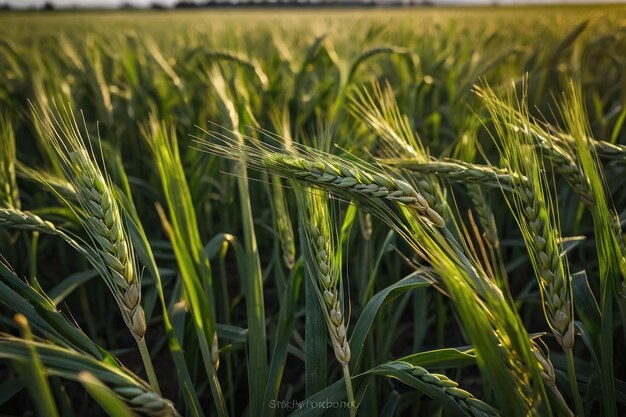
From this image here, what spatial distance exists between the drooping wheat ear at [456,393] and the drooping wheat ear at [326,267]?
0.43ft

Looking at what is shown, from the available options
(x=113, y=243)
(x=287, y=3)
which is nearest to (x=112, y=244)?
(x=113, y=243)

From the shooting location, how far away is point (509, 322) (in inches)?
30.5

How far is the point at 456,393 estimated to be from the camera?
0.88 metres

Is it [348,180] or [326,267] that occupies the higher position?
[348,180]

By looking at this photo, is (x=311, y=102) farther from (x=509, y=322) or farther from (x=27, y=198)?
(x=509, y=322)

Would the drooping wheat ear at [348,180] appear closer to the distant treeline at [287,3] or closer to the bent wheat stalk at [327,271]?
the bent wheat stalk at [327,271]

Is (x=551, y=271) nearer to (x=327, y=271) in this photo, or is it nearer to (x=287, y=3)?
(x=327, y=271)

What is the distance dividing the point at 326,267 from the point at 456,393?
11.8 inches

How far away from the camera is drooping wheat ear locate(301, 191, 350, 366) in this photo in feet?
3.05

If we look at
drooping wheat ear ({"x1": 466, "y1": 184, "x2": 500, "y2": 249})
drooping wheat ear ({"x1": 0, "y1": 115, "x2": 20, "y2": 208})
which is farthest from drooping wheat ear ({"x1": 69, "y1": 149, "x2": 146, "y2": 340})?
drooping wheat ear ({"x1": 466, "y1": 184, "x2": 500, "y2": 249})

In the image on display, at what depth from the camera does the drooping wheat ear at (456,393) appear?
87 cm

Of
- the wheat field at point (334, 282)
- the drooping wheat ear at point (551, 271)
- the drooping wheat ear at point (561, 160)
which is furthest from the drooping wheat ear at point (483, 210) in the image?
the drooping wheat ear at point (551, 271)

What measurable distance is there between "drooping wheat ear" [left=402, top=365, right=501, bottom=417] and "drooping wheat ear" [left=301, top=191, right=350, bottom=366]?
0.13 m

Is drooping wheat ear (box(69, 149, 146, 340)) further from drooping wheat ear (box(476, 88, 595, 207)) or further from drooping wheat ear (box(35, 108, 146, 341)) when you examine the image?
drooping wheat ear (box(476, 88, 595, 207))
